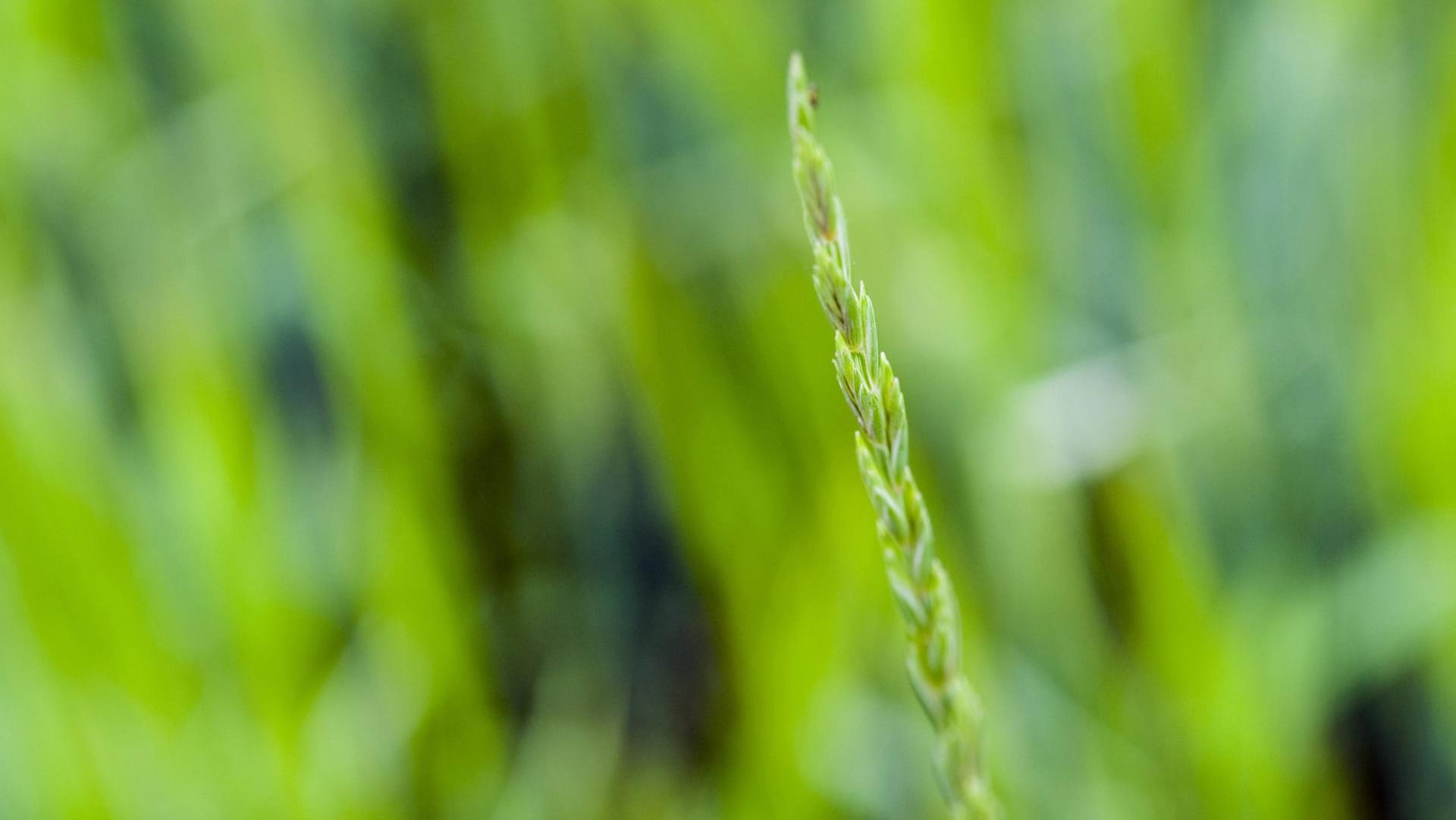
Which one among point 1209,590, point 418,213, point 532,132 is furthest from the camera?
point 418,213

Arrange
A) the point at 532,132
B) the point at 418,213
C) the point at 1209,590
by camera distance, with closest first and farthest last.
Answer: the point at 1209,590
the point at 532,132
the point at 418,213

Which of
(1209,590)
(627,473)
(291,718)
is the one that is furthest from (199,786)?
(1209,590)

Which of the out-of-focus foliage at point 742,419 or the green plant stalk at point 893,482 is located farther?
the out-of-focus foliage at point 742,419

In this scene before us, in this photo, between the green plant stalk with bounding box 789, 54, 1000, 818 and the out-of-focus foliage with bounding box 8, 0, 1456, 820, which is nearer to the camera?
the green plant stalk with bounding box 789, 54, 1000, 818

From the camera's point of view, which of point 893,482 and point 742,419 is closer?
point 893,482

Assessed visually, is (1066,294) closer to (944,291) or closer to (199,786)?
(944,291)
